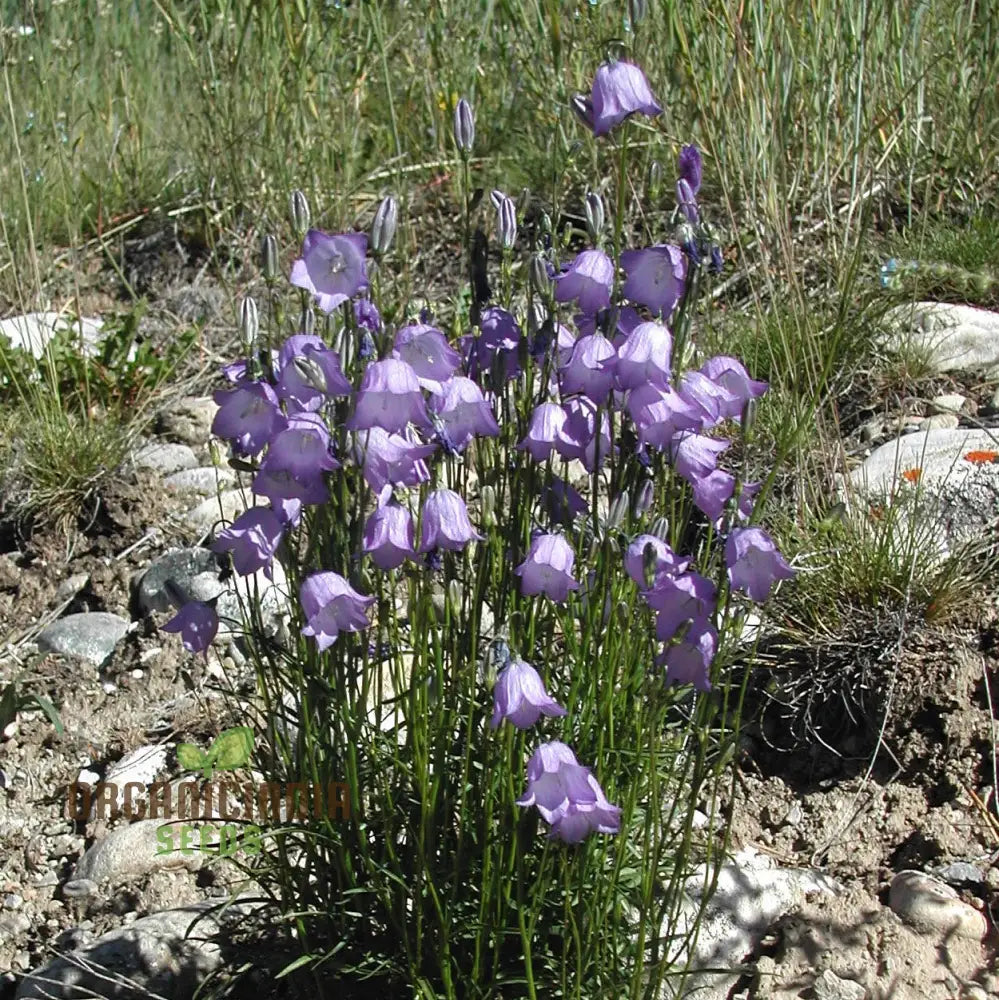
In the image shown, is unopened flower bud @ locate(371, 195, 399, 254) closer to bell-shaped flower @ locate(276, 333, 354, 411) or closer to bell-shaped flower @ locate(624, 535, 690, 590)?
bell-shaped flower @ locate(276, 333, 354, 411)

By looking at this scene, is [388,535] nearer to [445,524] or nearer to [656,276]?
[445,524]

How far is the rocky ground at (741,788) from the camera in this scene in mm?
2385

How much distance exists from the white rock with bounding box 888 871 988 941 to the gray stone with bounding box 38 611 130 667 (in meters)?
2.13

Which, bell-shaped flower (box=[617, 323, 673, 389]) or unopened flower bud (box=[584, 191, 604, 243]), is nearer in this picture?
bell-shaped flower (box=[617, 323, 673, 389])

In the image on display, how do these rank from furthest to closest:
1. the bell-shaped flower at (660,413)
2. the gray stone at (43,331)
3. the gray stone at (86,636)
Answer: the gray stone at (43,331) < the gray stone at (86,636) < the bell-shaped flower at (660,413)

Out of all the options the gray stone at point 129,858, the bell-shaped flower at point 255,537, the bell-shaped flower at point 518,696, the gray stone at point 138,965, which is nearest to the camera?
the bell-shaped flower at point 518,696

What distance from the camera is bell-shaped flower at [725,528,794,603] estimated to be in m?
1.71

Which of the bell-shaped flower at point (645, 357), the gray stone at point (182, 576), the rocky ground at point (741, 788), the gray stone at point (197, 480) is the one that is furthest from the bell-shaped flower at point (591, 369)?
the gray stone at point (197, 480)

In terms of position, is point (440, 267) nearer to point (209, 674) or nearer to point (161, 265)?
point (161, 265)

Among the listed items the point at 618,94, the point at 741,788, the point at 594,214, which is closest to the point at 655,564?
the point at 594,214

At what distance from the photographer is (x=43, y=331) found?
4.35 metres

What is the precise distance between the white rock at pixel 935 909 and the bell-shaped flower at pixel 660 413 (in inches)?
46.8

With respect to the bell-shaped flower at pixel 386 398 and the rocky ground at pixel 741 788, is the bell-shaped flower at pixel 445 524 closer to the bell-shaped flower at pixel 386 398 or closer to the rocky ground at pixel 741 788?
the bell-shaped flower at pixel 386 398

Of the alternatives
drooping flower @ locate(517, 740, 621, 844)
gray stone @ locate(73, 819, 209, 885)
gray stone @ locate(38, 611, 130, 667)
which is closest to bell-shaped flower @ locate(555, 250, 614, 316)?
drooping flower @ locate(517, 740, 621, 844)
